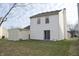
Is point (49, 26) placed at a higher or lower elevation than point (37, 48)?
higher

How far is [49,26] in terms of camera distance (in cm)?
228

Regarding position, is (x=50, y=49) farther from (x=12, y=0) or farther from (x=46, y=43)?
(x=12, y=0)

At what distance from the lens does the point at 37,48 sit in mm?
2264

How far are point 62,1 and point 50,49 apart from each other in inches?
22.7

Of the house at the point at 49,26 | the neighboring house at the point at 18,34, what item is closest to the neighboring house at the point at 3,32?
the neighboring house at the point at 18,34

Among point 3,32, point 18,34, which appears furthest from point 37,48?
point 3,32

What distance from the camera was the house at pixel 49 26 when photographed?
226 cm

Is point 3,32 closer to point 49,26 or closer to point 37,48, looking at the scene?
point 37,48

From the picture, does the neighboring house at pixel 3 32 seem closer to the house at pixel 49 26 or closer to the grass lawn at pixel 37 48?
the grass lawn at pixel 37 48

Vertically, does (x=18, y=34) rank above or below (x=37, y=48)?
above

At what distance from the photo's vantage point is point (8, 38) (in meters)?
2.30

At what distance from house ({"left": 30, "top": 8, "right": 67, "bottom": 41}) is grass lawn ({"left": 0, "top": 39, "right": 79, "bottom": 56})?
68 millimetres

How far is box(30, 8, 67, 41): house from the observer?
226 centimetres

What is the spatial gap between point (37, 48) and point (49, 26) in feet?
0.94
